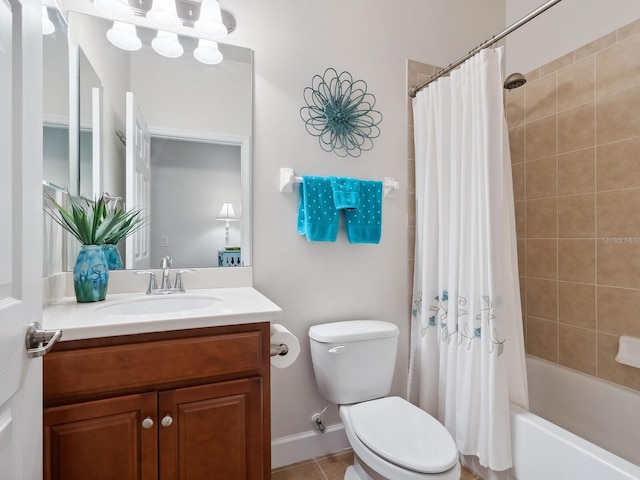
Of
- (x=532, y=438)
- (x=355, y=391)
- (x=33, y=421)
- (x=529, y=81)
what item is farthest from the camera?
(x=529, y=81)

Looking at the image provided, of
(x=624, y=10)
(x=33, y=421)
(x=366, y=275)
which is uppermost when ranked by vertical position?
(x=624, y=10)

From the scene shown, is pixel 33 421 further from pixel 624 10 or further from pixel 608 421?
pixel 624 10

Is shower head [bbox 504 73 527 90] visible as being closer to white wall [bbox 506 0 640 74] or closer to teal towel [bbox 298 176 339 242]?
white wall [bbox 506 0 640 74]

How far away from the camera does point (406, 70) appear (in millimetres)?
1969

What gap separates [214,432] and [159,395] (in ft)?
0.70

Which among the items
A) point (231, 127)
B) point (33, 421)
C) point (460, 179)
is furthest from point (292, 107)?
point (33, 421)

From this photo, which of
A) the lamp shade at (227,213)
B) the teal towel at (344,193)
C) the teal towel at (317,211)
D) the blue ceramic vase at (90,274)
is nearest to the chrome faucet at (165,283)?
the blue ceramic vase at (90,274)

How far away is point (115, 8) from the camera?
143 centimetres

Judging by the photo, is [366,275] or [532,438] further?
[366,275]

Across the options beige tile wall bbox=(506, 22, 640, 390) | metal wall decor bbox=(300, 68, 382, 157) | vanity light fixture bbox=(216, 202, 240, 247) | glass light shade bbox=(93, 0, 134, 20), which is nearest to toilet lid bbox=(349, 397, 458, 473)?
vanity light fixture bbox=(216, 202, 240, 247)

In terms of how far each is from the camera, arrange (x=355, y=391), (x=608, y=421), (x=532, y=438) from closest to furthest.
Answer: (x=532, y=438)
(x=355, y=391)
(x=608, y=421)

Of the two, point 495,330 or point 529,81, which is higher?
point 529,81

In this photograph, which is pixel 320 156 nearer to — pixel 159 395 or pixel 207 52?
pixel 207 52

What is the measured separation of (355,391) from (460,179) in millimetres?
1083
